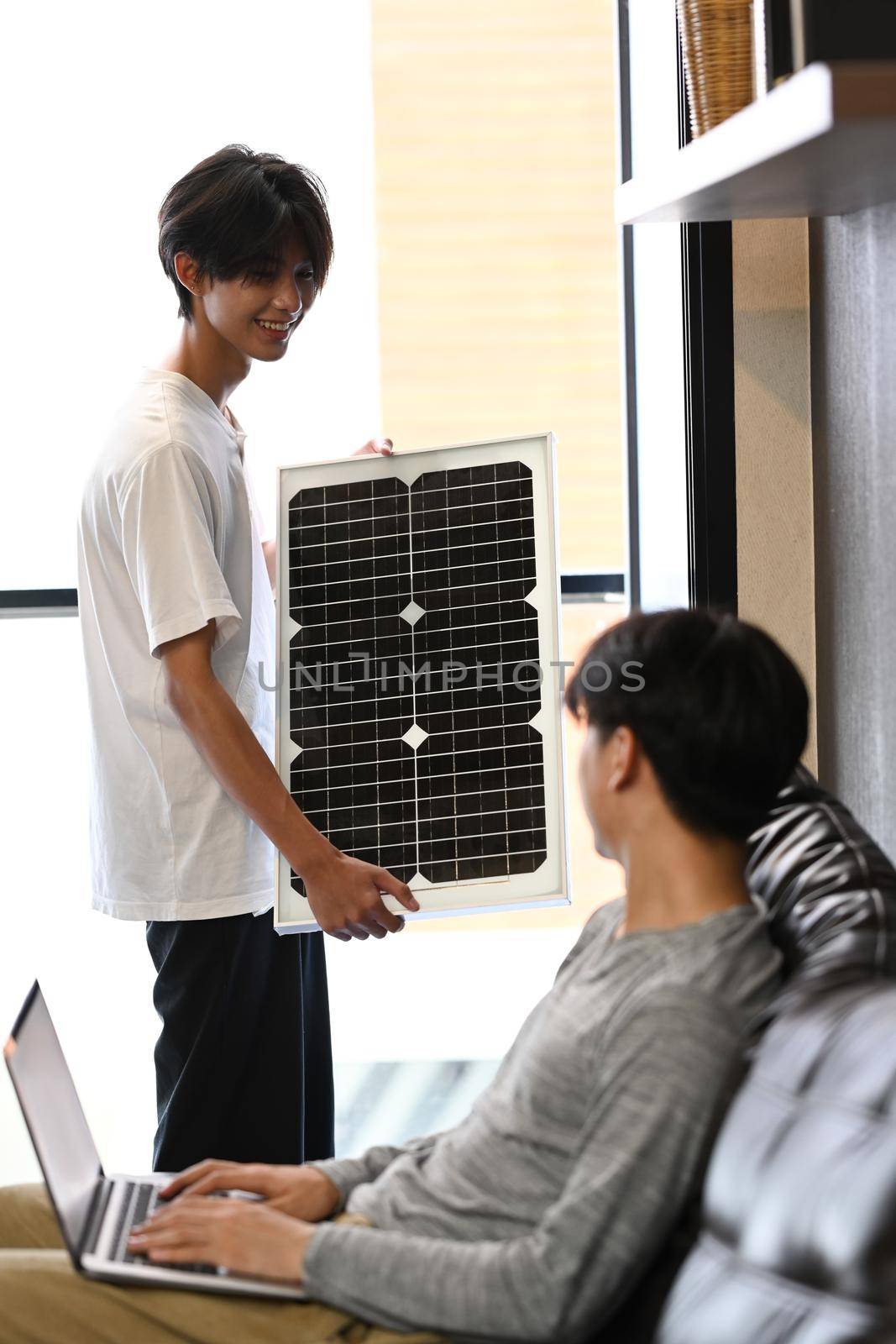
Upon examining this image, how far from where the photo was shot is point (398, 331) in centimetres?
271

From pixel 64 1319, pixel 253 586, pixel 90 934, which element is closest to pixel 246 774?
pixel 253 586

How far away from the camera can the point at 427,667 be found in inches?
66.6

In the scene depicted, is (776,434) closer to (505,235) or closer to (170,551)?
(170,551)

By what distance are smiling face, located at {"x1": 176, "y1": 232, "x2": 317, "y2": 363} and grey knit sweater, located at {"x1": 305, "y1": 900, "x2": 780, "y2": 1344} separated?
0.97 m

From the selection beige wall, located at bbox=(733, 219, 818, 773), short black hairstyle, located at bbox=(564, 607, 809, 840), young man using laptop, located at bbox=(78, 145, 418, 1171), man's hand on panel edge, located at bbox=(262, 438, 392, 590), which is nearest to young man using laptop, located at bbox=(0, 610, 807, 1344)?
short black hairstyle, located at bbox=(564, 607, 809, 840)

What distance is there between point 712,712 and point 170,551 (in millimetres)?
789

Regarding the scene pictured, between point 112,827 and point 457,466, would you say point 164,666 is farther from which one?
point 457,466

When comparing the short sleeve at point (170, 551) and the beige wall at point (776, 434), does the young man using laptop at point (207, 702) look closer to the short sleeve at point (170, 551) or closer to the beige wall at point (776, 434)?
the short sleeve at point (170, 551)

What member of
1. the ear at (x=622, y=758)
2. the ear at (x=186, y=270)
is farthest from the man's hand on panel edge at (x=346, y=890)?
the ear at (x=186, y=270)

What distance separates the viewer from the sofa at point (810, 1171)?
0.76m

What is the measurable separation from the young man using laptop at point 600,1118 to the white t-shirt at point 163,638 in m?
0.58

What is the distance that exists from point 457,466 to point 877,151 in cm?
68

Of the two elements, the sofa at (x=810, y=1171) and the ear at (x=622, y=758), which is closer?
the sofa at (x=810, y=1171)

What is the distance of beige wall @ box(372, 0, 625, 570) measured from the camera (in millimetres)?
2590
